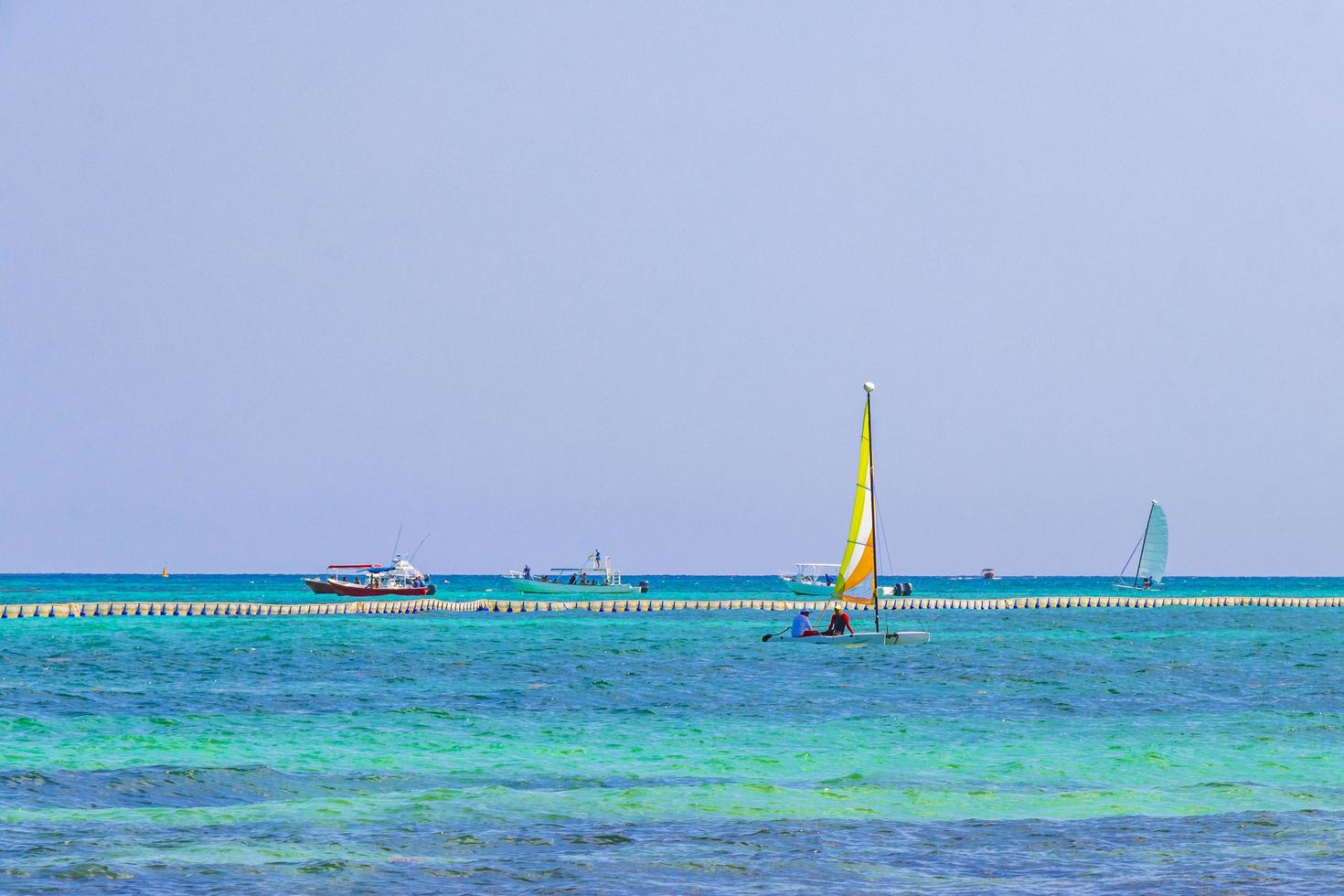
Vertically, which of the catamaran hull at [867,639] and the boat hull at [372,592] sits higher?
the boat hull at [372,592]

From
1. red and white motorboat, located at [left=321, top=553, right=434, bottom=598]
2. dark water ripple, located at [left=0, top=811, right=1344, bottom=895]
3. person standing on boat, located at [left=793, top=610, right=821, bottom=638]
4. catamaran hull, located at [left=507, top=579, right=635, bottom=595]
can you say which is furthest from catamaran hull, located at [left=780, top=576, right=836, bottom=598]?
dark water ripple, located at [left=0, top=811, right=1344, bottom=895]

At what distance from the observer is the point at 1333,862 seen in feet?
61.1

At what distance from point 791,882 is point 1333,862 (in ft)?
23.2

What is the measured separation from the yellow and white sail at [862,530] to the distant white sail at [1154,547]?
134 metres

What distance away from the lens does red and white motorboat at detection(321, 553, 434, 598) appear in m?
131

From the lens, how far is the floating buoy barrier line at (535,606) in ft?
316

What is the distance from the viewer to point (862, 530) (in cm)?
5700

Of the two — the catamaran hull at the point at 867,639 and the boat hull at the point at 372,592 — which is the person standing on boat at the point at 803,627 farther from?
the boat hull at the point at 372,592

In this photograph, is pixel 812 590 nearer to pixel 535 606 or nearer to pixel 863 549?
pixel 535 606

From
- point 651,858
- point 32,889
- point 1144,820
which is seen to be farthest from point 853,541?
point 32,889

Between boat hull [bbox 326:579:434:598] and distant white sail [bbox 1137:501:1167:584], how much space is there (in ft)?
309

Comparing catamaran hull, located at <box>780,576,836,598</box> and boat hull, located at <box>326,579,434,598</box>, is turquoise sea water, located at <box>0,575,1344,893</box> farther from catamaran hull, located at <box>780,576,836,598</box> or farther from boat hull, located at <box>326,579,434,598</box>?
catamaran hull, located at <box>780,576,836,598</box>

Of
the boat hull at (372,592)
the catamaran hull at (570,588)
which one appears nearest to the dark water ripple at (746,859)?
the boat hull at (372,592)

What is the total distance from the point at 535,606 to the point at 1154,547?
317 feet
